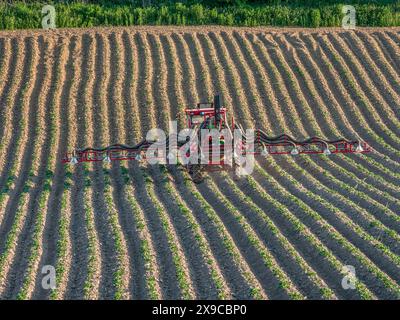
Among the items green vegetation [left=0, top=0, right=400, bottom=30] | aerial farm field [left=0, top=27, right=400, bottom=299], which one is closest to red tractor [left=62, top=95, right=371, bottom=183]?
aerial farm field [left=0, top=27, right=400, bottom=299]

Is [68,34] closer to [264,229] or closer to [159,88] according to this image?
[159,88]

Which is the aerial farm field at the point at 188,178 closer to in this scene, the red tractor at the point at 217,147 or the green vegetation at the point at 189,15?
the red tractor at the point at 217,147

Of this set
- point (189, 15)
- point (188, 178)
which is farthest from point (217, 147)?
point (189, 15)

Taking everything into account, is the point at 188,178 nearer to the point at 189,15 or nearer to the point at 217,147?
the point at 217,147

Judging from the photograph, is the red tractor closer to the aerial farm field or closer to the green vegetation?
the aerial farm field

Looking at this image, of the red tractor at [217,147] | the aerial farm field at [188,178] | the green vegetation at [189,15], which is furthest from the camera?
the green vegetation at [189,15]

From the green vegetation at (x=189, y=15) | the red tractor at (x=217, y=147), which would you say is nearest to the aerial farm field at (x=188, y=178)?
the red tractor at (x=217, y=147)
